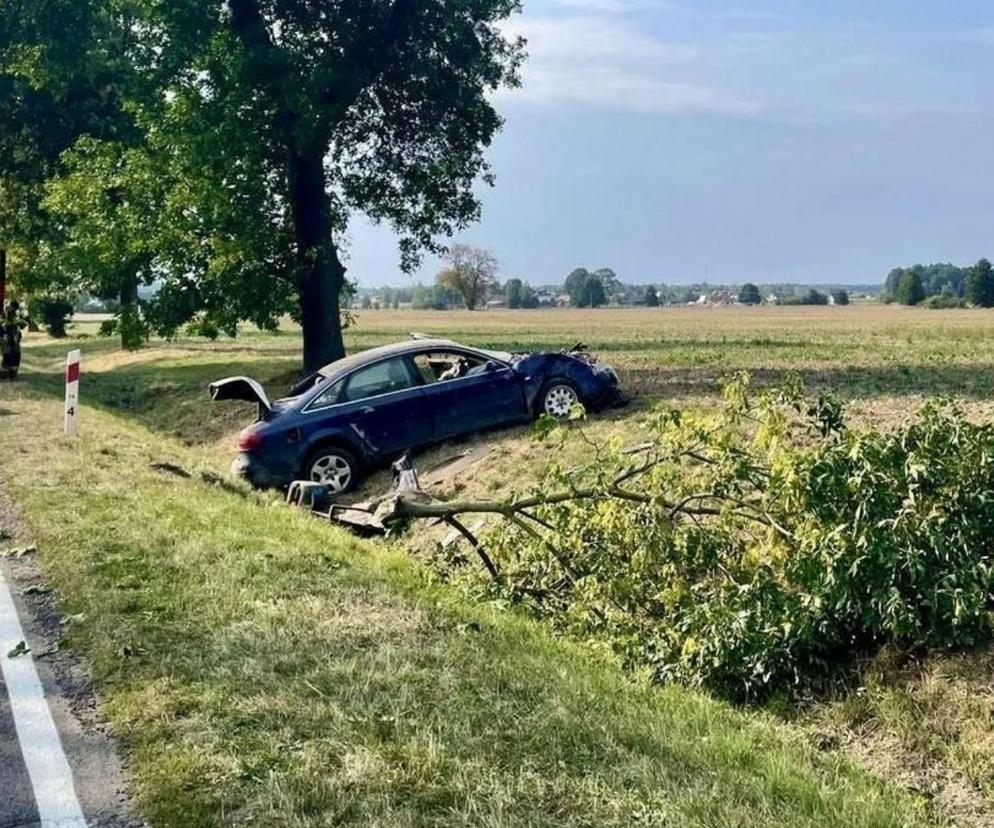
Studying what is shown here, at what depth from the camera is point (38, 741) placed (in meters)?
4.66

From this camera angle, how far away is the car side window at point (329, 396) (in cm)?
1338

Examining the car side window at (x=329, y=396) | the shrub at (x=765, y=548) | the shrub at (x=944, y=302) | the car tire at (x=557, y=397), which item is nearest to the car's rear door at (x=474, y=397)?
the car tire at (x=557, y=397)

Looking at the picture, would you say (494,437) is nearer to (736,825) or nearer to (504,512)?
(504,512)

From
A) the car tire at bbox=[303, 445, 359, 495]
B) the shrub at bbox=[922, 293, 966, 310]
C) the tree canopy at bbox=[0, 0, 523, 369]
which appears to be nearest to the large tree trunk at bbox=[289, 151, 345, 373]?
the tree canopy at bbox=[0, 0, 523, 369]

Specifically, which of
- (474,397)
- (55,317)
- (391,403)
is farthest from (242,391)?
(55,317)

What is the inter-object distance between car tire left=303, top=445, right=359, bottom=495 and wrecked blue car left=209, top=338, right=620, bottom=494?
0.01 metres

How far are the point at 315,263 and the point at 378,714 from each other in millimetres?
17231

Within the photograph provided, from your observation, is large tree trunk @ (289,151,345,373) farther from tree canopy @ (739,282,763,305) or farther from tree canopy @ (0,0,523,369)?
tree canopy @ (739,282,763,305)

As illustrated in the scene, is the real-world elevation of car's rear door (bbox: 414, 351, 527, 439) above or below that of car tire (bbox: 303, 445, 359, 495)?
above

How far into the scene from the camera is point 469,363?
1420 centimetres

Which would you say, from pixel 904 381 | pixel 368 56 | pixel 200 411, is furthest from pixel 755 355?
pixel 200 411

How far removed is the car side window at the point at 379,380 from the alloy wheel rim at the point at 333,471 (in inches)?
31.4

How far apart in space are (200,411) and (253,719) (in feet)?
56.6

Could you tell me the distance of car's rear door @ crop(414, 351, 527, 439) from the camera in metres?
13.9
